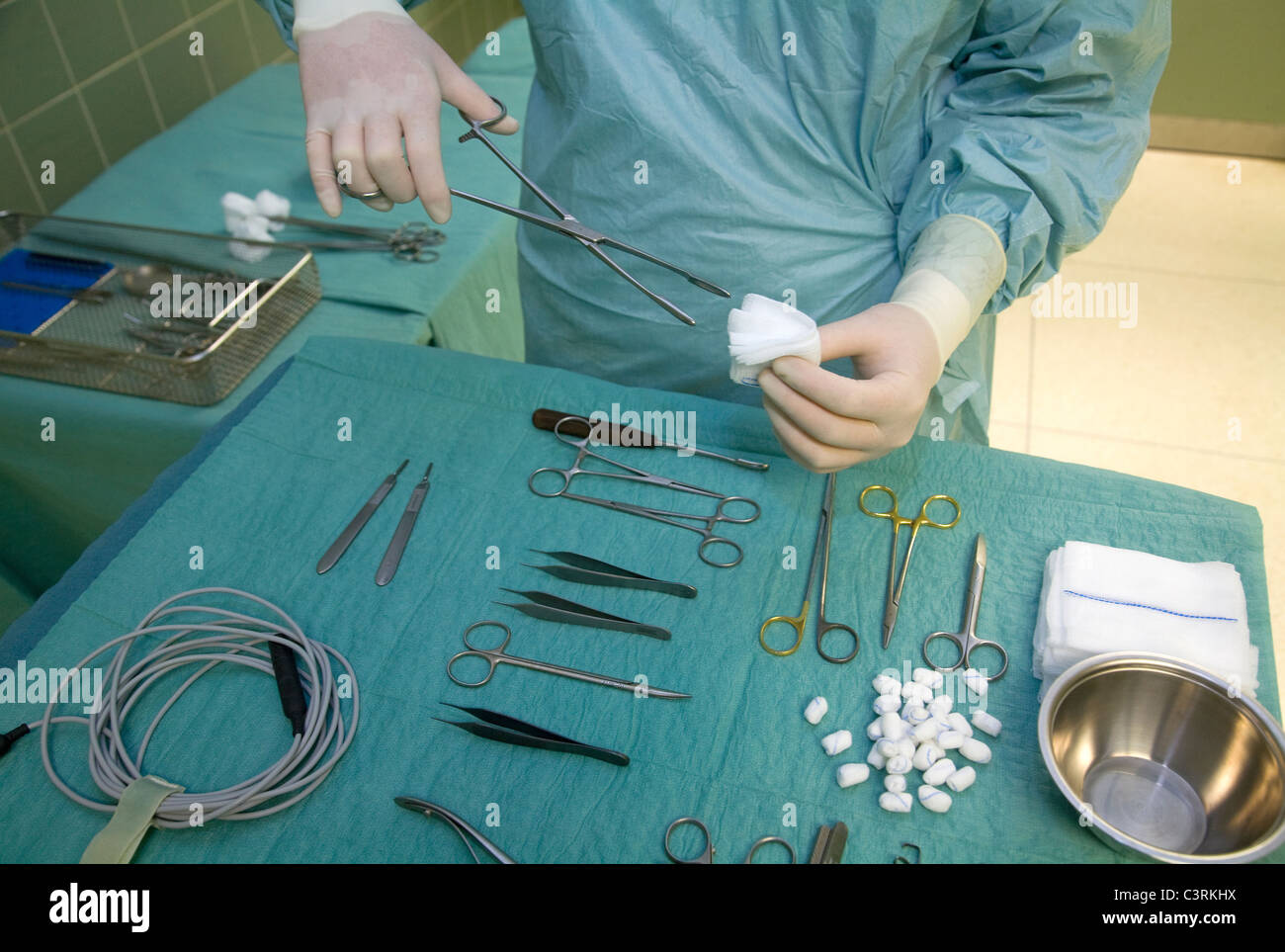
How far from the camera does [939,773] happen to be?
40.7 inches

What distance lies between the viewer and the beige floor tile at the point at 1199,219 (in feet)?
12.1

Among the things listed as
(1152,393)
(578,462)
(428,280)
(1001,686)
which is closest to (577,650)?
(578,462)

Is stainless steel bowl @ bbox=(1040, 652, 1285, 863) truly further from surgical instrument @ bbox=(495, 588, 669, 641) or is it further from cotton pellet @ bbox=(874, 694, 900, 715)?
surgical instrument @ bbox=(495, 588, 669, 641)

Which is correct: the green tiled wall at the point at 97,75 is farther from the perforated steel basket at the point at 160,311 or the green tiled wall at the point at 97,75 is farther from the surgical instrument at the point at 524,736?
the surgical instrument at the point at 524,736

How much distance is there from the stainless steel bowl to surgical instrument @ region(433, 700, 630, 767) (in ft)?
1.56

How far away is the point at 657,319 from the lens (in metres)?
1.51

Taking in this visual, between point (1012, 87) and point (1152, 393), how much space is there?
2259 mm

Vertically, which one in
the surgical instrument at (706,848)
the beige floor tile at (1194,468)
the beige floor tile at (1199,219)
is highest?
the surgical instrument at (706,848)

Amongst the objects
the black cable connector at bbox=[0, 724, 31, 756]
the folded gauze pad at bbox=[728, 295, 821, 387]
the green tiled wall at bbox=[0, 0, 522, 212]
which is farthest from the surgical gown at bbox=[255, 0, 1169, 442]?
the green tiled wall at bbox=[0, 0, 522, 212]

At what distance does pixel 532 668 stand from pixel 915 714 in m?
0.47

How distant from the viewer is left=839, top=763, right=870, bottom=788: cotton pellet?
1.04m

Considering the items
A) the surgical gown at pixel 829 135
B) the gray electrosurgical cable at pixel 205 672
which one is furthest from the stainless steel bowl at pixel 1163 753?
the gray electrosurgical cable at pixel 205 672

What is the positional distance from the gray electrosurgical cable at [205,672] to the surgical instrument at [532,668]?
0.14 m
